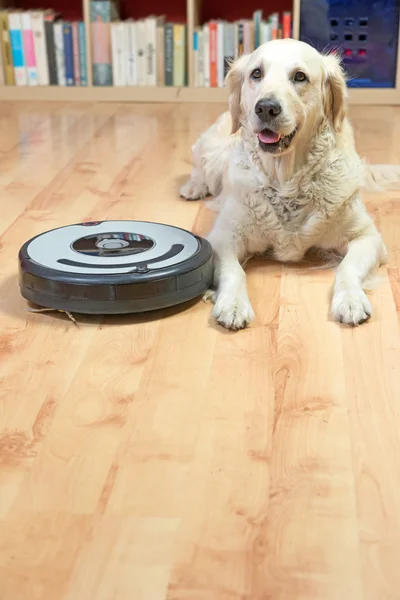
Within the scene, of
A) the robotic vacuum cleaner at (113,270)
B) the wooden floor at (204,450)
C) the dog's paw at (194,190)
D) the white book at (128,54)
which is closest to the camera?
the wooden floor at (204,450)

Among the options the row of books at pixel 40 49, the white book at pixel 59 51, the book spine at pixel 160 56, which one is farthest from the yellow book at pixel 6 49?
the book spine at pixel 160 56

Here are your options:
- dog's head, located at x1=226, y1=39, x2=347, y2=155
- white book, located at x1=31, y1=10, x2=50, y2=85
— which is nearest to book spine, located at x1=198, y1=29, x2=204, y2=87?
white book, located at x1=31, y1=10, x2=50, y2=85

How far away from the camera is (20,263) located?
Answer: 6.86 feet

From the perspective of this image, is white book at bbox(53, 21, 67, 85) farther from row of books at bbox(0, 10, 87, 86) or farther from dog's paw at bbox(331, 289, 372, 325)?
dog's paw at bbox(331, 289, 372, 325)

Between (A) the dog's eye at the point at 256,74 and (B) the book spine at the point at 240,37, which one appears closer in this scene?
(A) the dog's eye at the point at 256,74

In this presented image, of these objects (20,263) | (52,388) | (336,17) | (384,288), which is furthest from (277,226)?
(336,17)

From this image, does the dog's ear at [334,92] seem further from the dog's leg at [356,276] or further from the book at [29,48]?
the book at [29,48]

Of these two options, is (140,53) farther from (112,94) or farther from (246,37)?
(246,37)

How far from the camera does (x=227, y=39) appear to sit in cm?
468

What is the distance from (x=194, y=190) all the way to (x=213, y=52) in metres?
2.00

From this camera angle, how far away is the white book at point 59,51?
4.78m

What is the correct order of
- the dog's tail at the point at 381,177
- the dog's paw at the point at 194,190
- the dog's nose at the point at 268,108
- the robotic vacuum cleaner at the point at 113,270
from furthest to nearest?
the dog's tail at the point at 381,177, the dog's paw at the point at 194,190, the dog's nose at the point at 268,108, the robotic vacuum cleaner at the point at 113,270

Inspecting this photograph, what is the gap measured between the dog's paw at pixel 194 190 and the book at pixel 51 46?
7.24 feet

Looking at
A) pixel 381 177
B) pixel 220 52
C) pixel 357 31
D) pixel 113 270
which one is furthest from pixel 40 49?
pixel 113 270
